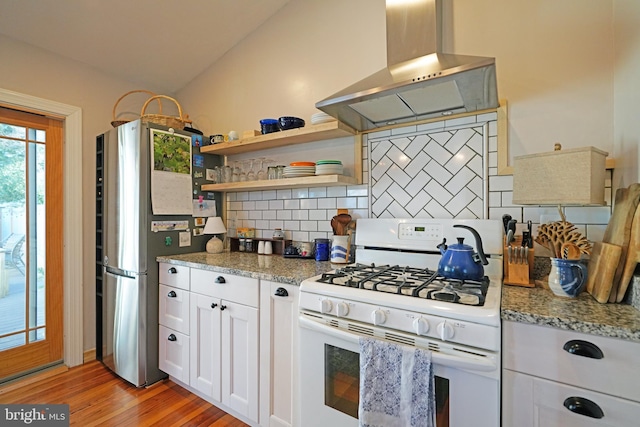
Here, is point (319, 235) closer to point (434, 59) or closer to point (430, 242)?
point (430, 242)

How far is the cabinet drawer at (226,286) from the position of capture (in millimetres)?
1653

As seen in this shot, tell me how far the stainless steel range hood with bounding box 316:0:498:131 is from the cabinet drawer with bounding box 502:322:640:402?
987 millimetres

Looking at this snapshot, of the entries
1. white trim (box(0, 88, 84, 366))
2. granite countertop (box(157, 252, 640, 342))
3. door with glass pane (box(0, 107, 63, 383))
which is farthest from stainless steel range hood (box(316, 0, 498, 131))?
door with glass pane (box(0, 107, 63, 383))

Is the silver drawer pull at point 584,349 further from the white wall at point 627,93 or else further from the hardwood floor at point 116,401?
the hardwood floor at point 116,401

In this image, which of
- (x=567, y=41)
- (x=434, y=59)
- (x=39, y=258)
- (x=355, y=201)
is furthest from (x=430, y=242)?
(x=39, y=258)

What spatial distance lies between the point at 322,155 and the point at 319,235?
0.58 meters

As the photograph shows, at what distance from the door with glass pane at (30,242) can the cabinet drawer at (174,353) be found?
97cm

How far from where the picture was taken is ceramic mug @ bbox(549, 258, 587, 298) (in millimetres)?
1111

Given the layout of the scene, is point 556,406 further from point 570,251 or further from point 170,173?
point 170,173

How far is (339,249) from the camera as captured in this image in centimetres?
Answer: 191

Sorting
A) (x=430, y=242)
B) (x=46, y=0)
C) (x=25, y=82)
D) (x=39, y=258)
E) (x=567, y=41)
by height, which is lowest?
(x=39, y=258)

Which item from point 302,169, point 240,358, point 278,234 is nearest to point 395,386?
point 240,358

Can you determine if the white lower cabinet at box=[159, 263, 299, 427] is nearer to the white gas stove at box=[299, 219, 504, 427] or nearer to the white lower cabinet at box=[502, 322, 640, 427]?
the white gas stove at box=[299, 219, 504, 427]

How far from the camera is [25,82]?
2.17 metres
